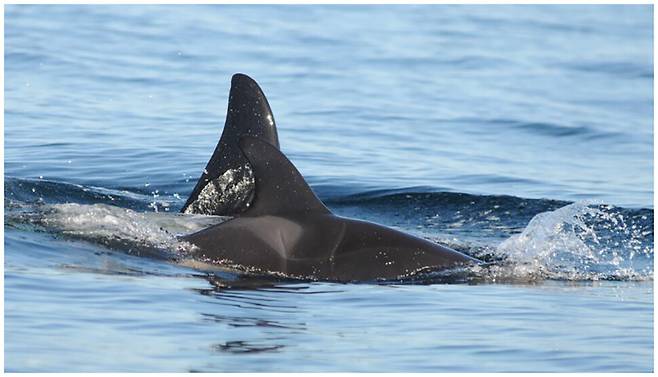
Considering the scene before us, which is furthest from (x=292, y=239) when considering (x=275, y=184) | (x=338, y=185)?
(x=338, y=185)

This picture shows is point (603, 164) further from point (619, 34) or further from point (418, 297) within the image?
point (619, 34)

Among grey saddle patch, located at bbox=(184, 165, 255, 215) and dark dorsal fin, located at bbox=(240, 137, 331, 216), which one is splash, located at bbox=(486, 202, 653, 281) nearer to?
dark dorsal fin, located at bbox=(240, 137, 331, 216)

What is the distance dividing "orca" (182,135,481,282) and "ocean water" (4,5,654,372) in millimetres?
155

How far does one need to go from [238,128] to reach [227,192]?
0.55 metres

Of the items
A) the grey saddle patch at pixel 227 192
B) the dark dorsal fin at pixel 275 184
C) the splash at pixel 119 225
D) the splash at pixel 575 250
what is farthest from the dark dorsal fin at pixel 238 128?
the splash at pixel 575 250

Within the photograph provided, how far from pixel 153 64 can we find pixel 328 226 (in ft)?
45.8

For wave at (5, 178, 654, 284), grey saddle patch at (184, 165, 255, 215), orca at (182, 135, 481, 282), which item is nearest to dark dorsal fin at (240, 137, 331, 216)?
orca at (182, 135, 481, 282)

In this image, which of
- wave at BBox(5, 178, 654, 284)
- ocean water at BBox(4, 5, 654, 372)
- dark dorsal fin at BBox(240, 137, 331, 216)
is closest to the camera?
ocean water at BBox(4, 5, 654, 372)

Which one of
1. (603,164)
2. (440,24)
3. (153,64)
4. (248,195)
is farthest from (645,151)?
(440,24)

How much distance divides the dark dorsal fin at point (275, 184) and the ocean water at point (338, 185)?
544 mm

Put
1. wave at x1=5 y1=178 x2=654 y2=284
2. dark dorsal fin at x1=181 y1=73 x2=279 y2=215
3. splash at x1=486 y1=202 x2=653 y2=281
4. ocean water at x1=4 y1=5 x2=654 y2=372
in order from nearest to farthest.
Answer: ocean water at x1=4 y1=5 x2=654 y2=372 < wave at x1=5 y1=178 x2=654 y2=284 < splash at x1=486 y1=202 x2=653 y2=281 < dark dorsal fin at x1=181 y1=73 x2=279 y2=215

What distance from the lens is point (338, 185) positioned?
14227mm

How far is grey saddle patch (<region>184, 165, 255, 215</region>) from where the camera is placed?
36.3ft

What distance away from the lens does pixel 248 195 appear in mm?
11227
